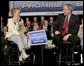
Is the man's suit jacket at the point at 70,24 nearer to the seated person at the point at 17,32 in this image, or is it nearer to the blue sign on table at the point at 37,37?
the blue sign on table at the point at 37,37

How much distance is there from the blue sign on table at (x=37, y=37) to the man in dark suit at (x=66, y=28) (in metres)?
0.24

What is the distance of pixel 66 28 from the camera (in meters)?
6.22

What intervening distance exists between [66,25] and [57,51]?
0.57 m

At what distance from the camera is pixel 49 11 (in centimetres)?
848

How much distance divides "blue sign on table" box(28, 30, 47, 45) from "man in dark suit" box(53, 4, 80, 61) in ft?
0.77

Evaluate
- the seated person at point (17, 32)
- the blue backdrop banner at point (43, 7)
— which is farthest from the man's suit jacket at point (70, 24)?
the blue backdrop banner at point (43, 7)

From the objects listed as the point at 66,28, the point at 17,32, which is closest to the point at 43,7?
the point at 17,32

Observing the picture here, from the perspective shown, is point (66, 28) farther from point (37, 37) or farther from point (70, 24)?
point (37, 37)

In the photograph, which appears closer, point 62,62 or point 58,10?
point 62,62

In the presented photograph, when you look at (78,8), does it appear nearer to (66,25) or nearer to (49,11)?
(49,11)

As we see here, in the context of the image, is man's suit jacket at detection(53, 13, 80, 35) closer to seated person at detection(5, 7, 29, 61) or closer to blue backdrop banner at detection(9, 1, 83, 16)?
seated person at detection(5, 7, 29, 61)

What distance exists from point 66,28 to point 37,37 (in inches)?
24.1

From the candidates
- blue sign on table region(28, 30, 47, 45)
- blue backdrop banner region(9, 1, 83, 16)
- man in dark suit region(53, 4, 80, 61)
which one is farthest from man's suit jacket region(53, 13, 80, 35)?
blue backdrop banner region(9, 1, 83, 16)

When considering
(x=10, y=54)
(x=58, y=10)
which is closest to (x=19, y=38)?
(x=10, y=54)
